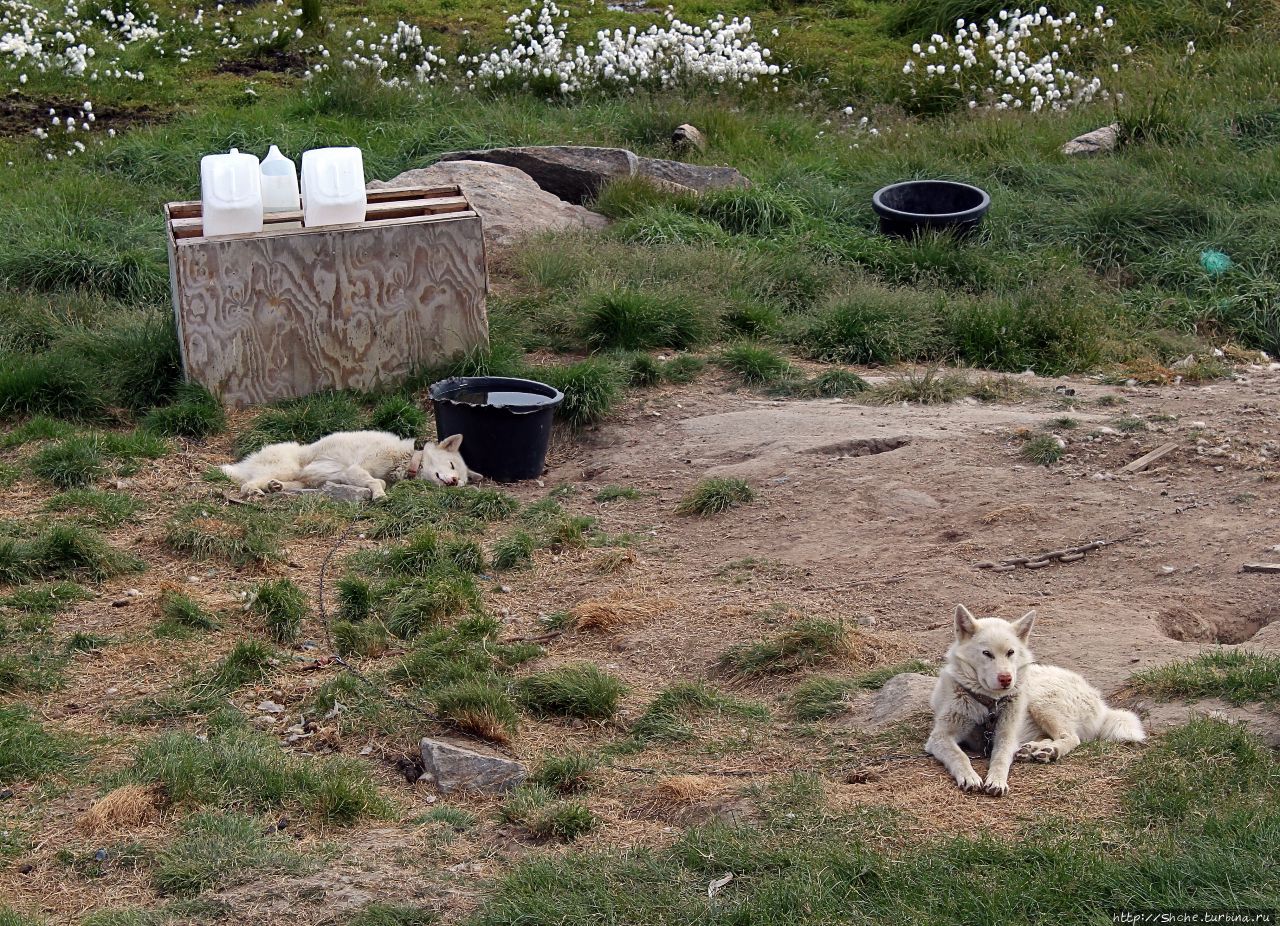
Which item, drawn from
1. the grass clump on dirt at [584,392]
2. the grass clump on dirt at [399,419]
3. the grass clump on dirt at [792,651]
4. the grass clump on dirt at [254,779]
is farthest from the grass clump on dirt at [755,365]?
the grass clump on dirt at [254,779]

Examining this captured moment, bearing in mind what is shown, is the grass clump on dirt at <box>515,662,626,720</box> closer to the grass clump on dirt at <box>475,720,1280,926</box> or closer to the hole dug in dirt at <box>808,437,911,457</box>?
the grass clump on dirt at <box>475,720,1280,926</box>

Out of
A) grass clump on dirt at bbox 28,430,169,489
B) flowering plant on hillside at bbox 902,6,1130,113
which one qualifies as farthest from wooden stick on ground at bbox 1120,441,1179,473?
flowering plant on hillside at bbox 902,6,1130,113

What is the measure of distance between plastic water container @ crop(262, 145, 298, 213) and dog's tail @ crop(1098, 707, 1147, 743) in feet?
20.9

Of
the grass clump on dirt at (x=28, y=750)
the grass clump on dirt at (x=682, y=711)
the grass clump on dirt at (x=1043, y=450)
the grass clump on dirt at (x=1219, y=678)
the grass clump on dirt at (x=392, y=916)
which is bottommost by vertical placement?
the grass clump on dirt at (x=682, y=711)

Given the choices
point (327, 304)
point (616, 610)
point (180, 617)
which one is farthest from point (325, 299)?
point (616, 610)

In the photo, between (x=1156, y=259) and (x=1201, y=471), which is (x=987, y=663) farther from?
(x=1156, y=259)

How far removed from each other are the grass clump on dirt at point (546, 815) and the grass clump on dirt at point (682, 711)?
2.06 ft

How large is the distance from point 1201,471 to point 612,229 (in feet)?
19.0

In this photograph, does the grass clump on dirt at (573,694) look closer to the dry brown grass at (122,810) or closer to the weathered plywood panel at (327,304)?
the dry brown grass at (122,810)

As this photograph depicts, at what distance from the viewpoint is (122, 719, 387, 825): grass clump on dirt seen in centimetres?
495

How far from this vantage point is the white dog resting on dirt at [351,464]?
8273 millimetres

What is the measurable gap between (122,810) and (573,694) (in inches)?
66.5

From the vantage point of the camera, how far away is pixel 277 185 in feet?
31.0

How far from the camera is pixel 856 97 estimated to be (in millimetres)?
15547
